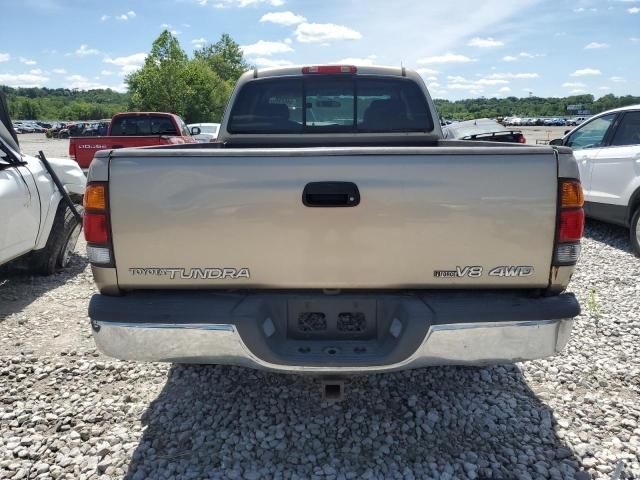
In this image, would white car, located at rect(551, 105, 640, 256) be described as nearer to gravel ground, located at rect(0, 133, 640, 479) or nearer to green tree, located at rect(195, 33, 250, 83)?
gravel ground, located at rect(0, 133, 640, 479)

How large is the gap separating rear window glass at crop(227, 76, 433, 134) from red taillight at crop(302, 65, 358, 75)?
0.20ft

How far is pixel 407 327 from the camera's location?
2.29 meters

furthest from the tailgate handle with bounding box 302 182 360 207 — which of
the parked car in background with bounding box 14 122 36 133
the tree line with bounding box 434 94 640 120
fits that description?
the tree line with bounding box 434 94 640 120

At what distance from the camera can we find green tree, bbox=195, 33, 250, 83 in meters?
62.2

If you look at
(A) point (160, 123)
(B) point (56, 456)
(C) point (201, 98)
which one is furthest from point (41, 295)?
(C) point (201, 98)

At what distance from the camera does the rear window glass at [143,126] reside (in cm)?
1227

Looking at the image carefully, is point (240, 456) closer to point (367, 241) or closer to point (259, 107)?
point (367, 241)

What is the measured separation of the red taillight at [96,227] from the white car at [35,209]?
283 centimetres

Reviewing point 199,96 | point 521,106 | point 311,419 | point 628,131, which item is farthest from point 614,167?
point 521,106

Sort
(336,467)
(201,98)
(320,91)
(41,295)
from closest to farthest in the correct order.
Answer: (336,467)
(320,91)
(41,295)
(201,98)

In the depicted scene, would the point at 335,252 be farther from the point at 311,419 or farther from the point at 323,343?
the point at 311,419

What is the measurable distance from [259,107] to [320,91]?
1.81 feet

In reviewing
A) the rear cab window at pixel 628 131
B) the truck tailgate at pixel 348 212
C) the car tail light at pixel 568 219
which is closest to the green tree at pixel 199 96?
the rear cab window at pixel 628 131

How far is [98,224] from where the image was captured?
7.70 feet
